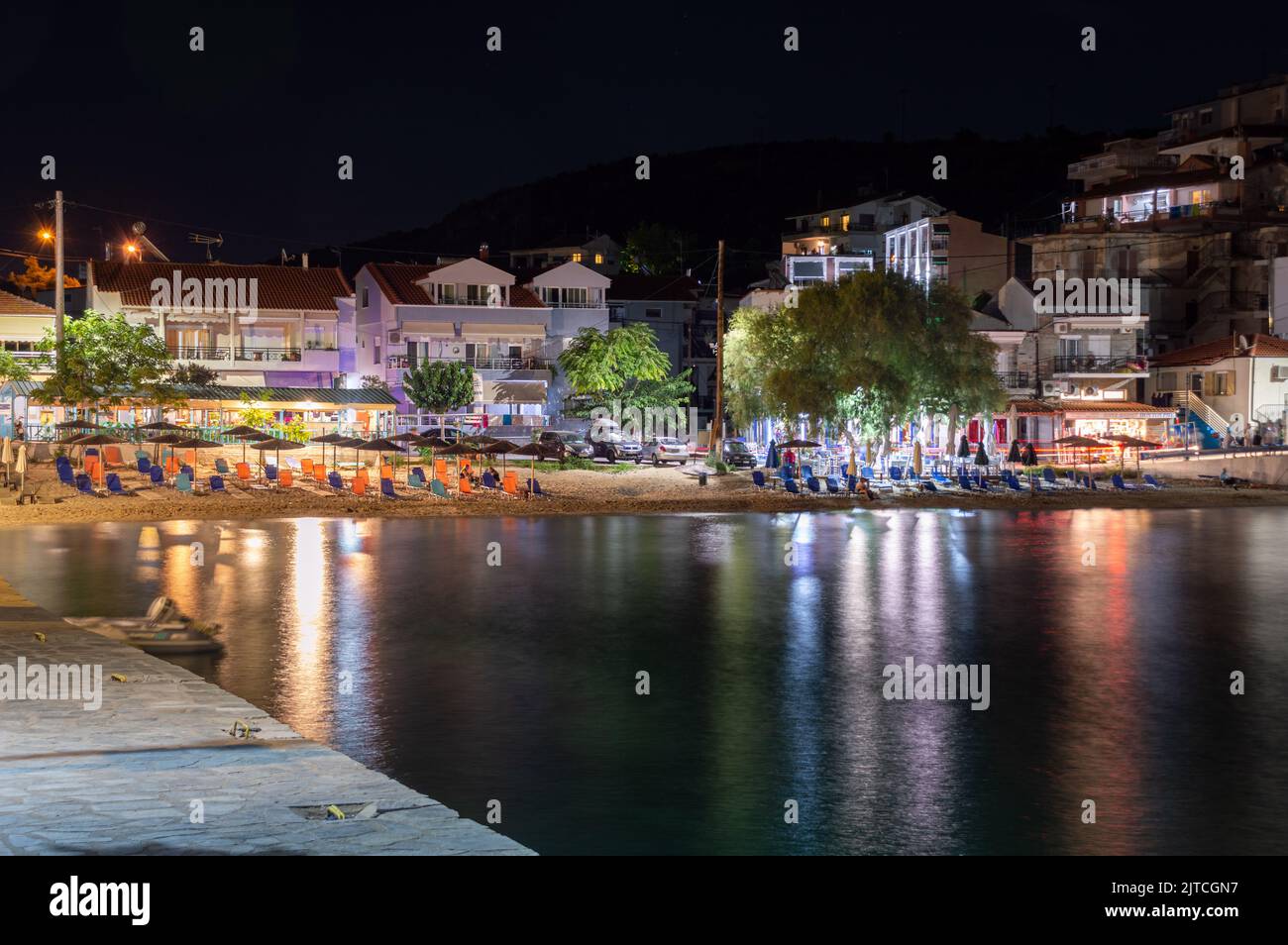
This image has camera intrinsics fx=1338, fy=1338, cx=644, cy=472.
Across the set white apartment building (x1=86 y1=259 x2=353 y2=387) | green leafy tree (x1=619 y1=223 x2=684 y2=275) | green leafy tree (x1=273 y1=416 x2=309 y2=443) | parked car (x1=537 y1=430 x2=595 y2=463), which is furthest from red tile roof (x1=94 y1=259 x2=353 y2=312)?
green leafy tree (x1=619 y1=223 x2=684 y2=275)

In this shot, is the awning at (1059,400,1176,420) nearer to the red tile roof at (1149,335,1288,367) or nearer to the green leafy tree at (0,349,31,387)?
the red tile roof at (1149,335,1288,367)

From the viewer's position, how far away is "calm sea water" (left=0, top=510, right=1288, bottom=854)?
40.9ft

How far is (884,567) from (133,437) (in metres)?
32.3

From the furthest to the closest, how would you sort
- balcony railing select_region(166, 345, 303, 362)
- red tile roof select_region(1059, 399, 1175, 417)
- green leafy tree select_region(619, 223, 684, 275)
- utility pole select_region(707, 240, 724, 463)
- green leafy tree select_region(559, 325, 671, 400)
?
green leafy tree select_region(619, 223, 684, 275) < balcony railing select_region(166, 345, 303, 362) < green leafy tree select_region(559, 325, 671, 400) < red tile roof select_region(1059, 399, 1175, 417) < utility pole select_region(707, 240, 724, 463)

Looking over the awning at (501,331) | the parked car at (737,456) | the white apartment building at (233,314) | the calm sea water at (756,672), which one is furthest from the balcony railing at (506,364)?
the calm sea water at (756,672)

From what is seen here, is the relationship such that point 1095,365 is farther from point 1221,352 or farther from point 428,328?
point 428,328

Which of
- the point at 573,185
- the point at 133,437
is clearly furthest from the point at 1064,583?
the point at 573,185

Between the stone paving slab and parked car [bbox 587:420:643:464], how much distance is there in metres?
45.2

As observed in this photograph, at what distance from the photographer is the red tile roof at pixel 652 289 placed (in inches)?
3300

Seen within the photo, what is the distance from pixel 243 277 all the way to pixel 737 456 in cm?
3173

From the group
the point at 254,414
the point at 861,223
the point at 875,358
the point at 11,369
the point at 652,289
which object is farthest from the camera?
the point at 861,223

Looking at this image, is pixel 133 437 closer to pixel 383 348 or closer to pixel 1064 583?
pixel 383 348

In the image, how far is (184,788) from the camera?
34.6 ft

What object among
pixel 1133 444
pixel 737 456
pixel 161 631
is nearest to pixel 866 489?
pixel 737 456
